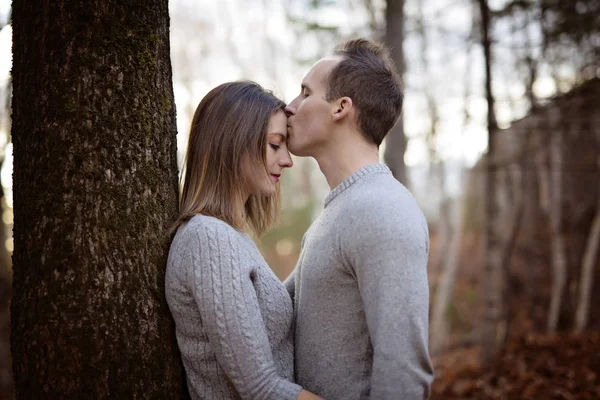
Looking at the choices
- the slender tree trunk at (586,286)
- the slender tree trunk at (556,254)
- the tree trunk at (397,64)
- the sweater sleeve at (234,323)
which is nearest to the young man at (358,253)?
the sweater sleeve at (234,323)

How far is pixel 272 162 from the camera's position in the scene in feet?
8.27

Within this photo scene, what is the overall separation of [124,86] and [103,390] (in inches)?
45.6

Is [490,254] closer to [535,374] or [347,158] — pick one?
[535,374]

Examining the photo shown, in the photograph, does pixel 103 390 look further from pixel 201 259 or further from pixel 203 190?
pixel 203 190

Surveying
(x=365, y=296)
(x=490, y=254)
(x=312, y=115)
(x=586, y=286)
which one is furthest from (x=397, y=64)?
(x=365, y=296)

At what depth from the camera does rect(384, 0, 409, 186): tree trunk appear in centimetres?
657

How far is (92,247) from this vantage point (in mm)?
1940

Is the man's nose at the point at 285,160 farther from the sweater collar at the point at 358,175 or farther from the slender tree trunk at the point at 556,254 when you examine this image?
the slender tree trunk at the point at 556,254

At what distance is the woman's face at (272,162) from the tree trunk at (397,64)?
13.6 ft

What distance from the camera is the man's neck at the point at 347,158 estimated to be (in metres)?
2.43

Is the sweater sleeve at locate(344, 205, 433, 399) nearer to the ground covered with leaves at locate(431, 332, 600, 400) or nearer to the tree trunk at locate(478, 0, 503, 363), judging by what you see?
the ground covered with leaves at locate(431, 332, 600, 400)

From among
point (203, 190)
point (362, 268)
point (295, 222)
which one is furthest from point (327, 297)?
point (295, 222)

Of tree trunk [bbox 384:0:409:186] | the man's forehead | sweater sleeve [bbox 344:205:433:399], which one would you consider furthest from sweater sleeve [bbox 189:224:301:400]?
tree trunk [bbox 384:0:409:186]

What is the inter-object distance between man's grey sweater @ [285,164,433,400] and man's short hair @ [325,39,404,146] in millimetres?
233
